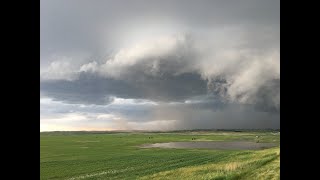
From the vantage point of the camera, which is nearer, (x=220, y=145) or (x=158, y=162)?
(x=158, y=162)

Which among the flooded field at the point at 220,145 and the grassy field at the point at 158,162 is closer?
the grassy field at the point at 158,162

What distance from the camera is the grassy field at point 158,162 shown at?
395 inches

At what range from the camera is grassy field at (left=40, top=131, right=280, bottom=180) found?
1003 centimetres

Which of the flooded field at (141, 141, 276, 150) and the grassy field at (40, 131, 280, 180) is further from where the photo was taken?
the flooded field at (141, 141, 276, 150)

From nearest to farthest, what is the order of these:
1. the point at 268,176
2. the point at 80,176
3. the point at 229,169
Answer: the point at 268,176 → the point at 229,169 → the point at 80,176

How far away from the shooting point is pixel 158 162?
13094 millimetres

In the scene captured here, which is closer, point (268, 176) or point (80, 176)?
point (268, 176)

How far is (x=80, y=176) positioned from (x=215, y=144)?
675 centimetres
